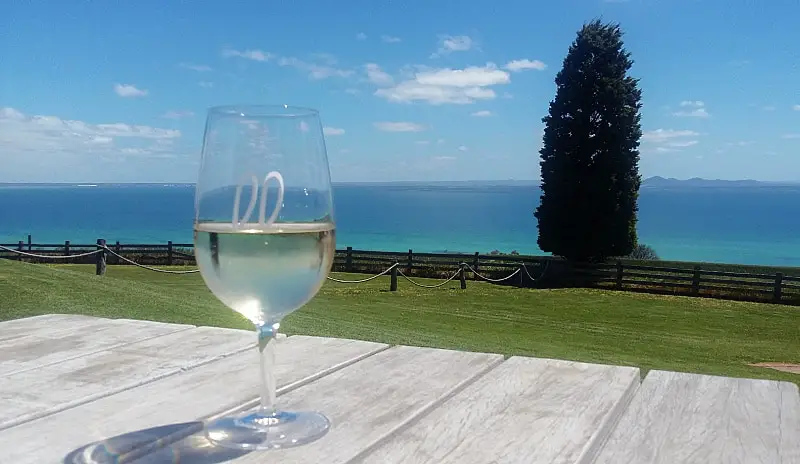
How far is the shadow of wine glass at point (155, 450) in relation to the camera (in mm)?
849

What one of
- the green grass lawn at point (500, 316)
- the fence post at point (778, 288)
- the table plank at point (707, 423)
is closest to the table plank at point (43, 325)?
the table plank at point (707, 423)

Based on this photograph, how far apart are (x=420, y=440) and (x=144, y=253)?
27.7 metres

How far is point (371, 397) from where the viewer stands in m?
1.13

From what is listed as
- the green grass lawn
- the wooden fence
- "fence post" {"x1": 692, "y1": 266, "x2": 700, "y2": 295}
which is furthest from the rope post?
"fence post" {"x1": 692, "y1": 266, "x2": 700, "y2": 295}

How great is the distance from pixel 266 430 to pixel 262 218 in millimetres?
294

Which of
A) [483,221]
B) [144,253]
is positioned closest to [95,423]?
[144,253]

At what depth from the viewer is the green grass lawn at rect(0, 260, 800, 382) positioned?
8.05 m

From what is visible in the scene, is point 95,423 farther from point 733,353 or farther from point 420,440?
point 733,353

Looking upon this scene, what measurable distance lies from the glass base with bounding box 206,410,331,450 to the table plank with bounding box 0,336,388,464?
0.28 feet

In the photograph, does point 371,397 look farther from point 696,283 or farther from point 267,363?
point 696,283

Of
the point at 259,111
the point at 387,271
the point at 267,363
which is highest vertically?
the point at 259,111

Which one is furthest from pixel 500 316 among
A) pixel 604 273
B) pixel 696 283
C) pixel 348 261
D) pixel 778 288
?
pixel 348 261

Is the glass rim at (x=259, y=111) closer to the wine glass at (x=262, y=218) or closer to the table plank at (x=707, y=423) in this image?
the wine glass at (x=262, y=218)

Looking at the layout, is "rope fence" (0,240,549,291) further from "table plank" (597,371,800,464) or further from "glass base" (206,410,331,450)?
"glass base" (206,410,331,450)
